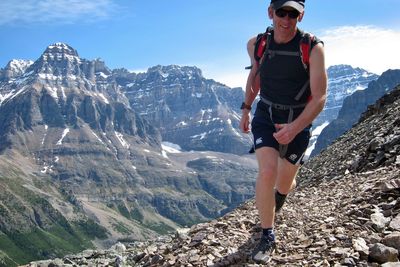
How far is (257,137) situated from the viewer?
10.0 meters

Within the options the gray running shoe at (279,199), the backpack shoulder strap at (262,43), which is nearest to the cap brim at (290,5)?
the backpack shoulder strap at (262,43)

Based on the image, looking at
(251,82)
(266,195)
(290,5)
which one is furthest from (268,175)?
(290,5)

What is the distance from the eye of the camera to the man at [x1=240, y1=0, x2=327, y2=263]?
897 centimetres

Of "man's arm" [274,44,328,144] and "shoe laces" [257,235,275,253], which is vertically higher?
"man's arm" [274,44,328,144]

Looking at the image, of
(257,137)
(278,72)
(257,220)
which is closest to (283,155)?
(257,137)

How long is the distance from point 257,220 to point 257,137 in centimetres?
338

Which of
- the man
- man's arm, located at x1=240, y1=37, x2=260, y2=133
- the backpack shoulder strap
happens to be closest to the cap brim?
the man

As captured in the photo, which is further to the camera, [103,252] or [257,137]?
[103,252]

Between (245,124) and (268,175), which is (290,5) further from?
(268,175)

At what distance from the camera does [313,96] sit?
29.7ft

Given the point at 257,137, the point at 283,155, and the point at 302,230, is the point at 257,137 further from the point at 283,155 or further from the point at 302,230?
the point at 302,230

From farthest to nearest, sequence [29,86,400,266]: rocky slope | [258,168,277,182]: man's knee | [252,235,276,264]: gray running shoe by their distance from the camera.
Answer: [258,168,277,182]: man's knee → [252,235,276,264]: gray running shoe → [29,86,400,266]: rocky slope

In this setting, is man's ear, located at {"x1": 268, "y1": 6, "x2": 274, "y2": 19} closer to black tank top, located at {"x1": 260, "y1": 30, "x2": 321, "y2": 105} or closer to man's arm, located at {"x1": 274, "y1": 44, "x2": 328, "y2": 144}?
black tank top, located at {"x1": 260, "y1": 30, "x2": 321, "y2": 105}

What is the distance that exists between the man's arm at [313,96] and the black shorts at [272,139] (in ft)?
2.42
